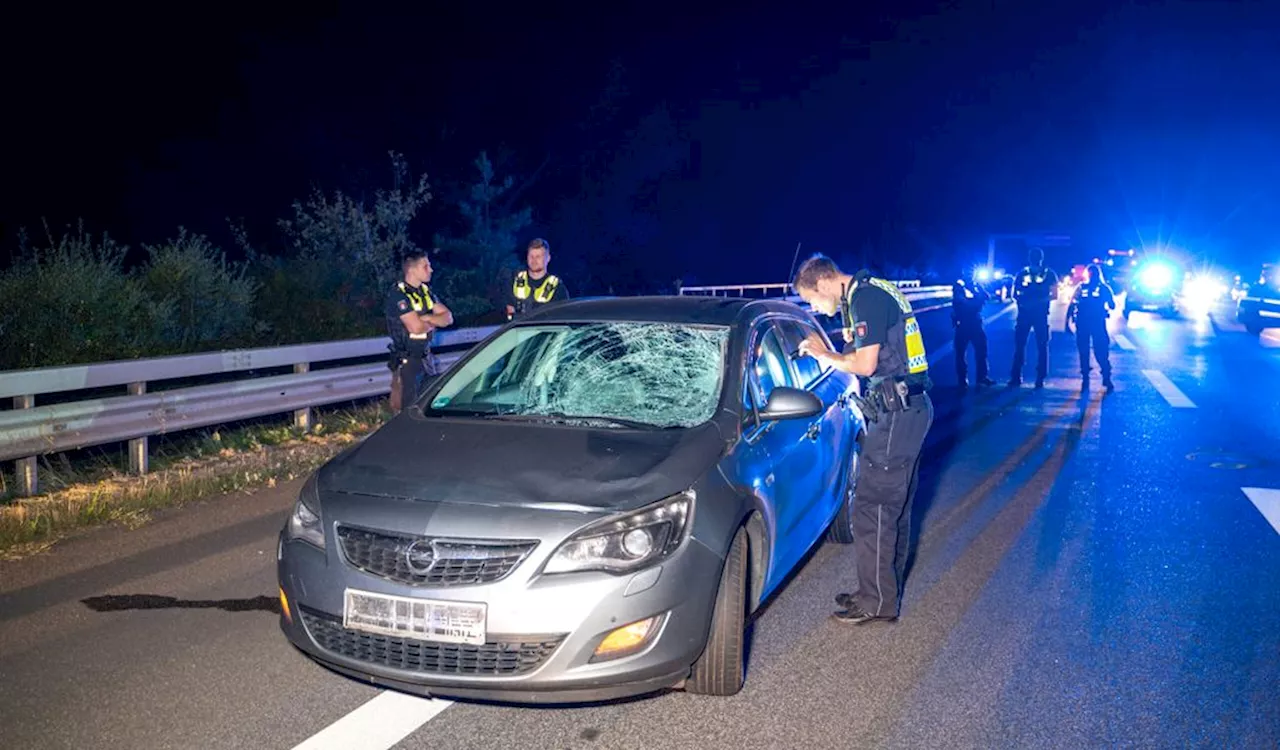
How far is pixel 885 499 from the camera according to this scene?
536 centimetres

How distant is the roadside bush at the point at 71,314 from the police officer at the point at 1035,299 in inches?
429

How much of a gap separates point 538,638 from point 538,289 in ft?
21.4

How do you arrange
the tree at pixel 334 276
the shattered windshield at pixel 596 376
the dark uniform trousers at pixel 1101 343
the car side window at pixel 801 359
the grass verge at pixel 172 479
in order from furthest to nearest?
the dark uniform trousers at pixel 1101 343 → the tree at pixel 334 276 → the grass verge at pixel 172 479 → the car side window at pixel 801 359 → the shattered windshield at pixel 596 376

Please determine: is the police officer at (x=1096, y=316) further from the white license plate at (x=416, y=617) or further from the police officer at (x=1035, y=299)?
the white license plate at (x=416, y=617)

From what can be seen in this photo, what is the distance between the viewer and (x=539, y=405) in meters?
5.37

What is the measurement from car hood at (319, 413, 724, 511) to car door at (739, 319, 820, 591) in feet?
0.77

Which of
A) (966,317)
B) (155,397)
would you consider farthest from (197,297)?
(966,317)

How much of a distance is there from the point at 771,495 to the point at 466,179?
1105 inches

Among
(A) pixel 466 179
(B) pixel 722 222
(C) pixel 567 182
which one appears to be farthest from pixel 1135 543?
(B) pixel 722 222

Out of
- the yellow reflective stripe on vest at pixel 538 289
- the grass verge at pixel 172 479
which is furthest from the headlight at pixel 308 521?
the yellow reflective stripe on vest at pixel 538 289

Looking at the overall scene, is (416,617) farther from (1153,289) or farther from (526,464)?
(1153,289)

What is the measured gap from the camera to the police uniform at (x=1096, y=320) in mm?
15141

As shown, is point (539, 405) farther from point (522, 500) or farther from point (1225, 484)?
point (1225, 484)

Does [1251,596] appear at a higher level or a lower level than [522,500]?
lower
